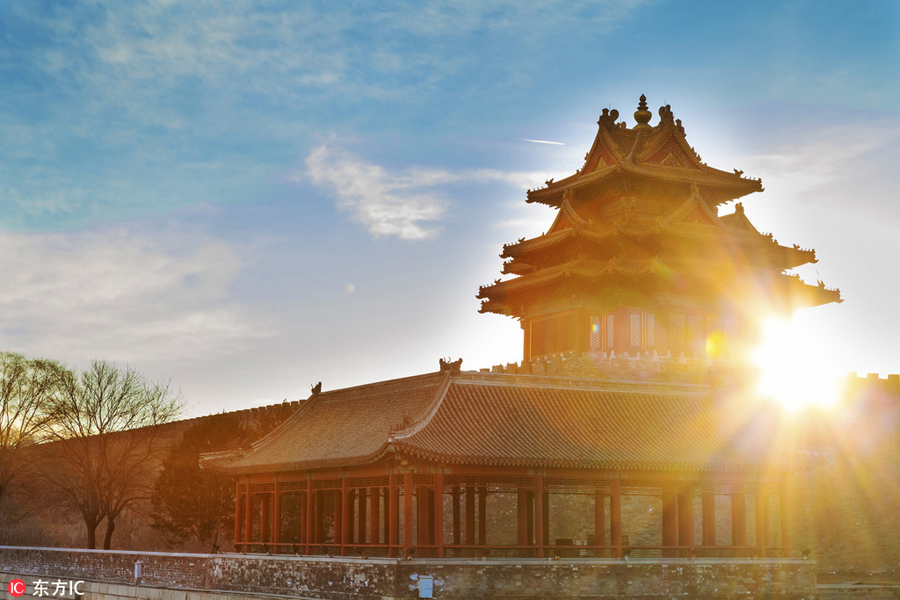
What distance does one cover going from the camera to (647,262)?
148ft

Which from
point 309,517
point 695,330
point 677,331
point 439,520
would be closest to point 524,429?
point 439,520

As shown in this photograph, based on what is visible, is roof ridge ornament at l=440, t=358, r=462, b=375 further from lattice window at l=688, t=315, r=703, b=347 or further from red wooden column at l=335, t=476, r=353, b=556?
lattice window at l=688, t=315, r=703, b=347

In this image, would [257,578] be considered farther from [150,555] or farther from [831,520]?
[831,520]

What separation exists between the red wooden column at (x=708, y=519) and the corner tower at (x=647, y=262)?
8336 millimetres

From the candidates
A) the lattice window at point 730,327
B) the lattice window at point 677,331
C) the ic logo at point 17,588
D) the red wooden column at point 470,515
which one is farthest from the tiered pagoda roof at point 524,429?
the ic logo at point 17,588

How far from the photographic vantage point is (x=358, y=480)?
33.5 metres

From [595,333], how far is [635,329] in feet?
5.20

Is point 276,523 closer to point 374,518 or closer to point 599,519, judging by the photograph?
point 374,518

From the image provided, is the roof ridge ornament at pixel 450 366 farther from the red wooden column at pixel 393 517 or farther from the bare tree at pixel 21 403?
the bare tree at pixel 21 403

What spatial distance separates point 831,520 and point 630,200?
14337mm

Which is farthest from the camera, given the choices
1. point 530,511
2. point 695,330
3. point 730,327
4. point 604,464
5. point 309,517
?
point 730,327

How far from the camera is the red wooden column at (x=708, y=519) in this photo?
35688 mm

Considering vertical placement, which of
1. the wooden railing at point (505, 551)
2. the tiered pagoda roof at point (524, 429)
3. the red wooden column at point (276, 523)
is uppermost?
the tiered pagoda roof at point (524, 429)

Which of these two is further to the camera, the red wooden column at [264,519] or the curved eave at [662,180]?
the curved eave at [662,180]
